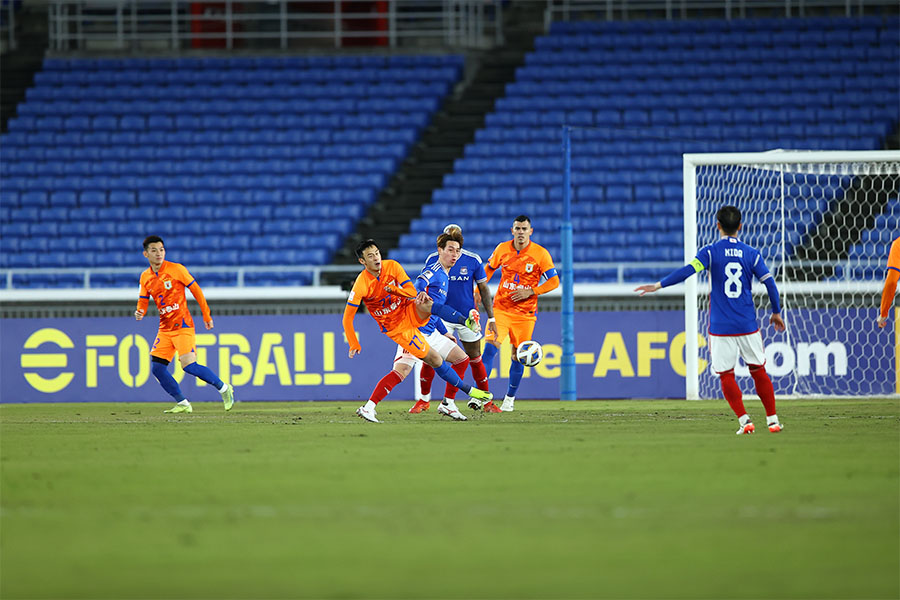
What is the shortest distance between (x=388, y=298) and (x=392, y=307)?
10cm

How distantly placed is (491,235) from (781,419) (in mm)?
9683

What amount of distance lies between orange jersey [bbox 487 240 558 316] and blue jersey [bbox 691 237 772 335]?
365cm

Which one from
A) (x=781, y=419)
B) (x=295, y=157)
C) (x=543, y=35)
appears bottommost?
(x=781, y=419)

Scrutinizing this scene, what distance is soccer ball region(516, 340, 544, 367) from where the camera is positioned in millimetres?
13258

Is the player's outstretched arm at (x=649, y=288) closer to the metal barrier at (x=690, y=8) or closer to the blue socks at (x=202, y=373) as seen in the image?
the blue socks at (x=202, y=373)

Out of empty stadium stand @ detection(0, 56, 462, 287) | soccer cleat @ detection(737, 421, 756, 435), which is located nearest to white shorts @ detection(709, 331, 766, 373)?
soccer cleat @ detection(737, 421, 756, 435)

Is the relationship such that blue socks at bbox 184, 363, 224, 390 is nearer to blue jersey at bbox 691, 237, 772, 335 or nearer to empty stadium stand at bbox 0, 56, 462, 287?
empty stadium stand at bbox 0, 56, 462, 287

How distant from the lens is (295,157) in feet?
77.0

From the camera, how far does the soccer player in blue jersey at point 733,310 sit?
991 cm

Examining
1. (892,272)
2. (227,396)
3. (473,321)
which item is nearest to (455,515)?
(473,321)

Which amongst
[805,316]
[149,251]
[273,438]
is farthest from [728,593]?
[805,316]

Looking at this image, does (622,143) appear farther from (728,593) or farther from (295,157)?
(728,593)

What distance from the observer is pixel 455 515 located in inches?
215

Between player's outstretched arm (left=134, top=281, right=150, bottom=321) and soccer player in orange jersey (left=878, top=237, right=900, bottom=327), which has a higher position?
soccer player in orange jersey (left=878, top=237, right=900, bottom=327)
